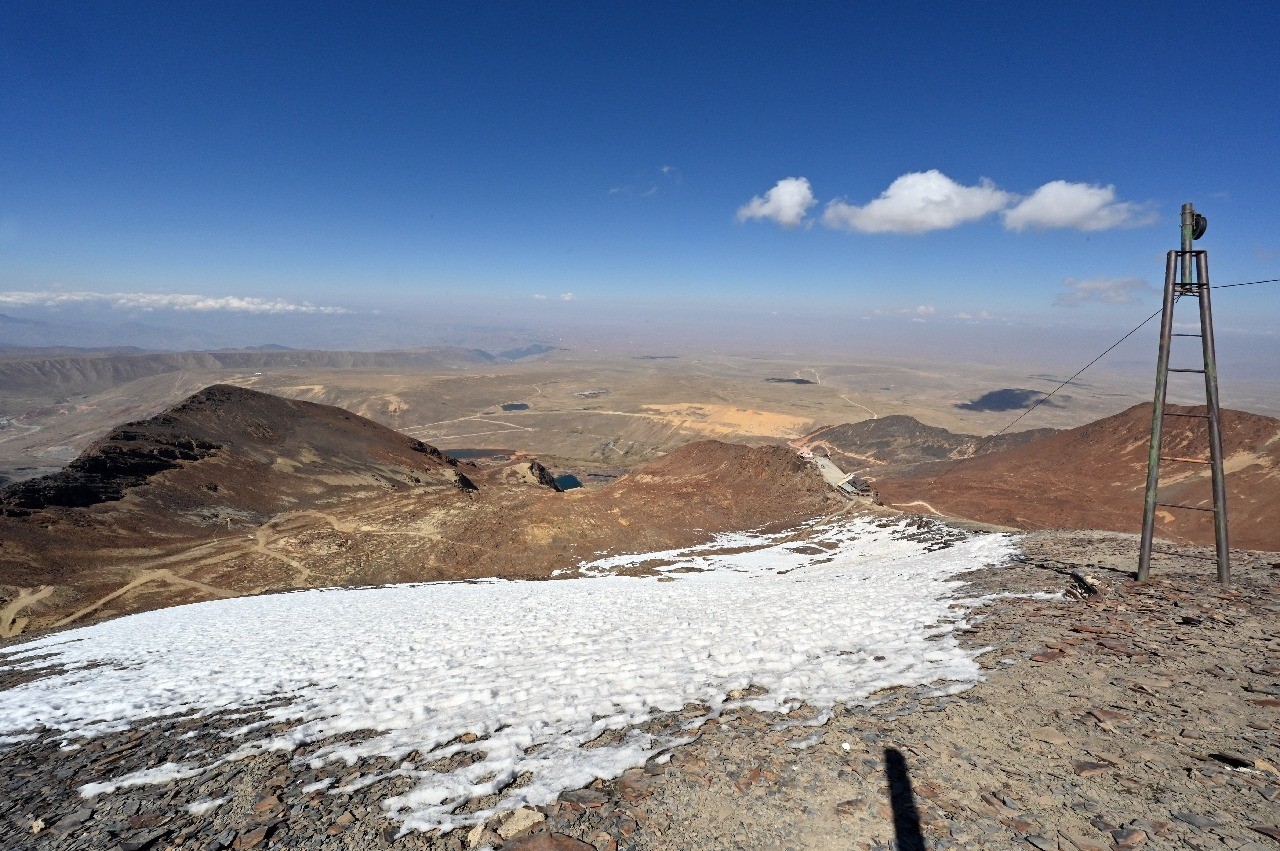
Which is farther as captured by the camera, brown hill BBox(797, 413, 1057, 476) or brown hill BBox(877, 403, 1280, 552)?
brown hill BBox(797, 413, 1057, 476)

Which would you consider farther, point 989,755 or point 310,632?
point 310,632

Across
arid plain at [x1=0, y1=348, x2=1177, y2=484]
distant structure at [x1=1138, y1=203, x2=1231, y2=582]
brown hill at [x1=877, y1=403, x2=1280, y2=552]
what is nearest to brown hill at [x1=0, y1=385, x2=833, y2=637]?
brown hill at [x1=877, y1=403, x2=1280, y2=552]

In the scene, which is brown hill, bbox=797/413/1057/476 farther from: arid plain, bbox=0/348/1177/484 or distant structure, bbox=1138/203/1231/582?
distant structure, bbox=1138/203/1231/582

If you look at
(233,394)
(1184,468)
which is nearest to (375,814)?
(1184,468)

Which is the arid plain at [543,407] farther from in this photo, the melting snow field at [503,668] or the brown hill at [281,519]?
the melting snow field at [503,668]

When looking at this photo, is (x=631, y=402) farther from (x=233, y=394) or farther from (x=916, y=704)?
(x=916, y=704)

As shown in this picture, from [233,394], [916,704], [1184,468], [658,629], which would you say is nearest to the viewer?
[916,704]

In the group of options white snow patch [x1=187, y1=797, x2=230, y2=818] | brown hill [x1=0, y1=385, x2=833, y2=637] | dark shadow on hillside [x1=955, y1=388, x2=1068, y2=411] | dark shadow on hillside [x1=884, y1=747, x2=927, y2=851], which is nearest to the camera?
dark shadow on hillside [x1=884, y1=747, x2=927, y2=851]

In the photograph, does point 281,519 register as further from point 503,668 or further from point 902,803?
Answer: point 902,803

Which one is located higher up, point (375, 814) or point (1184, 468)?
point (375, 814)
